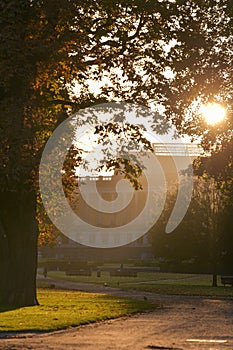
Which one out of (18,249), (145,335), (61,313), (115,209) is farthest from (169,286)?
(115,209)

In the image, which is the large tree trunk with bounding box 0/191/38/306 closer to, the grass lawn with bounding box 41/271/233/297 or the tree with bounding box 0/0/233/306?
the tree with bounding box 0/0/233/306

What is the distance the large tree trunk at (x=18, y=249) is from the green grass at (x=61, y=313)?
917mm

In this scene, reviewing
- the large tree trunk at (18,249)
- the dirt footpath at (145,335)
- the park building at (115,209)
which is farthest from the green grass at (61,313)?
the park building at (115,209)

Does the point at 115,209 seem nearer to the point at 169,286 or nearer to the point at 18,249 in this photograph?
the point at 169,286

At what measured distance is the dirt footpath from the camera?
53.0 ft

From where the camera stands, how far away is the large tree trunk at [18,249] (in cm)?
3011

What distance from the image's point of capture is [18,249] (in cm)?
3045

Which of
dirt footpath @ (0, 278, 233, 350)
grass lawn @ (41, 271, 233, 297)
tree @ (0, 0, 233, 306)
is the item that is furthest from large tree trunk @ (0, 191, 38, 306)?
grass lawn @ (41, 271, 233, 297)

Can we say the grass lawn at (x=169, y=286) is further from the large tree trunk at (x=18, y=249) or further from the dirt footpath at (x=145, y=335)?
the dirt footpath at (x=145, y=335)

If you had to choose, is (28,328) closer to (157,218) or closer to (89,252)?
(157,218)

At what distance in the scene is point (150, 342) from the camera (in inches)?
666

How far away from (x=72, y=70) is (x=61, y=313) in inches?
286

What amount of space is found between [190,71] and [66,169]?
614cm

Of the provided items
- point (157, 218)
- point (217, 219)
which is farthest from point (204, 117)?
point (157, 218)
